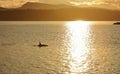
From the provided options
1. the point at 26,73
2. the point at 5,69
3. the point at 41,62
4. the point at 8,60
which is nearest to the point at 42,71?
the point at 26,73

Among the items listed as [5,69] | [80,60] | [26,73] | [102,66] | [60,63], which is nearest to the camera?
[26,73]

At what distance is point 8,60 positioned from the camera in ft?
208

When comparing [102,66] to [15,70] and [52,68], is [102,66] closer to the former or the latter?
[52,68]

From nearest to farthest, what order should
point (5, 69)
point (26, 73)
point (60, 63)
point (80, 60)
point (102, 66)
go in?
point (26, 73), point (5, 69), point (102, 66), point (60, 63), point (80, 60)

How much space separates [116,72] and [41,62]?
50.3 feet

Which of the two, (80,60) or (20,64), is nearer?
(20,64)

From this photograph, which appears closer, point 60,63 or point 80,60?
point 60,63

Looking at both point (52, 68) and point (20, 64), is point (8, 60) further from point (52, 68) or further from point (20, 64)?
point (52, 68)

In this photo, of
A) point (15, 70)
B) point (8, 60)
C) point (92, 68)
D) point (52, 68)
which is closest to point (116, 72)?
point (92, 68)

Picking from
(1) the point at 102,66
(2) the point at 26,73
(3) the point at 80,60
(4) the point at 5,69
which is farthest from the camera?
(3) the point at 80,60

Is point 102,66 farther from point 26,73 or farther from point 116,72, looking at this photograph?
point 26,73

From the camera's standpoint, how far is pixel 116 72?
164ft

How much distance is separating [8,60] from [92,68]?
54.2 ft

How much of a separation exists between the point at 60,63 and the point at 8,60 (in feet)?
31.4
